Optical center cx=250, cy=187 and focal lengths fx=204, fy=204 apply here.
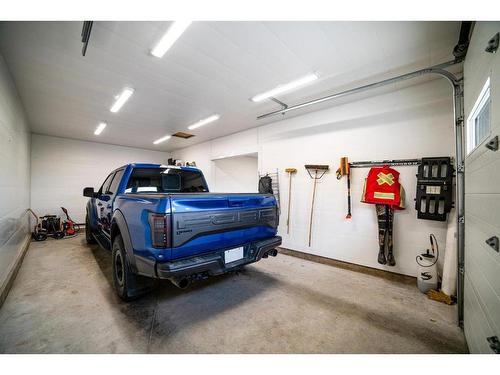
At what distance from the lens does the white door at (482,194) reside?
1241mm

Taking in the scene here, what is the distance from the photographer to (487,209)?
4.56ft

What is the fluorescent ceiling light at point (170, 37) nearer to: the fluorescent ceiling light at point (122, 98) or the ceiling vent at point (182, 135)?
the fluorescent ceiling light at point (122, 98)

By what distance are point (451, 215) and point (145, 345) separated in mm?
3905

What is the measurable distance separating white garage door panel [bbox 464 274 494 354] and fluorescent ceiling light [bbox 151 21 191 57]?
3.29 meters

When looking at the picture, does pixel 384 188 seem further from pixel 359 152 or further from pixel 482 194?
pixel 482 194

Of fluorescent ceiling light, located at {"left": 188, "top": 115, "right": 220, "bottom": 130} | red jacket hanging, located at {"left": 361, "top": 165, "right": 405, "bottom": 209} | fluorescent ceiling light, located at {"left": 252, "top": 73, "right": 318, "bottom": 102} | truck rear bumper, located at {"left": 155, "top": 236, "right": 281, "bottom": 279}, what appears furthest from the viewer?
fluorescent ceiling light, located at {"left": 188, "top": 115, "right": 220, "bottom": 130}

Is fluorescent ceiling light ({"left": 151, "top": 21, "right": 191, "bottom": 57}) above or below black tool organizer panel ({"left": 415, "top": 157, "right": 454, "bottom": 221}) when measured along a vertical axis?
above

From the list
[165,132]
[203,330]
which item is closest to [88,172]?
[165,132]

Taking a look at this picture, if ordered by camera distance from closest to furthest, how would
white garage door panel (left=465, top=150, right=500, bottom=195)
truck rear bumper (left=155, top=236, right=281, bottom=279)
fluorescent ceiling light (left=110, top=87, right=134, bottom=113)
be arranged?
white garage door panel (left=465, top=150, right=500, bottom=195) < truck rear bumper (left=155, top=236, right=281, bottom=279) < fluorescent ceiling light (left=110, top=87, right=134, bottom=113)

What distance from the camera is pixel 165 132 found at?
621 cm

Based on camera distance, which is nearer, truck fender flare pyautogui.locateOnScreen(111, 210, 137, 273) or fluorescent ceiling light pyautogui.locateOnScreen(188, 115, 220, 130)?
truck fender flare pyautogui.locateOnScreen(111, 210, 137, 273)

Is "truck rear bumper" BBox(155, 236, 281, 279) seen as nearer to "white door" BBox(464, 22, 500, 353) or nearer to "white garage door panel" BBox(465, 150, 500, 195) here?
"white door" BBox(464, 22, 500, 353)

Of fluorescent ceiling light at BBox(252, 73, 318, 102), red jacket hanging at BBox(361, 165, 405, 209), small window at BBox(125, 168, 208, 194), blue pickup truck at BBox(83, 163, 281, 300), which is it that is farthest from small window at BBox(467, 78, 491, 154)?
small window at BBox(125, 168, 208, 194)

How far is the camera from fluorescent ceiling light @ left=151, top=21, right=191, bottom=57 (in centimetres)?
195
